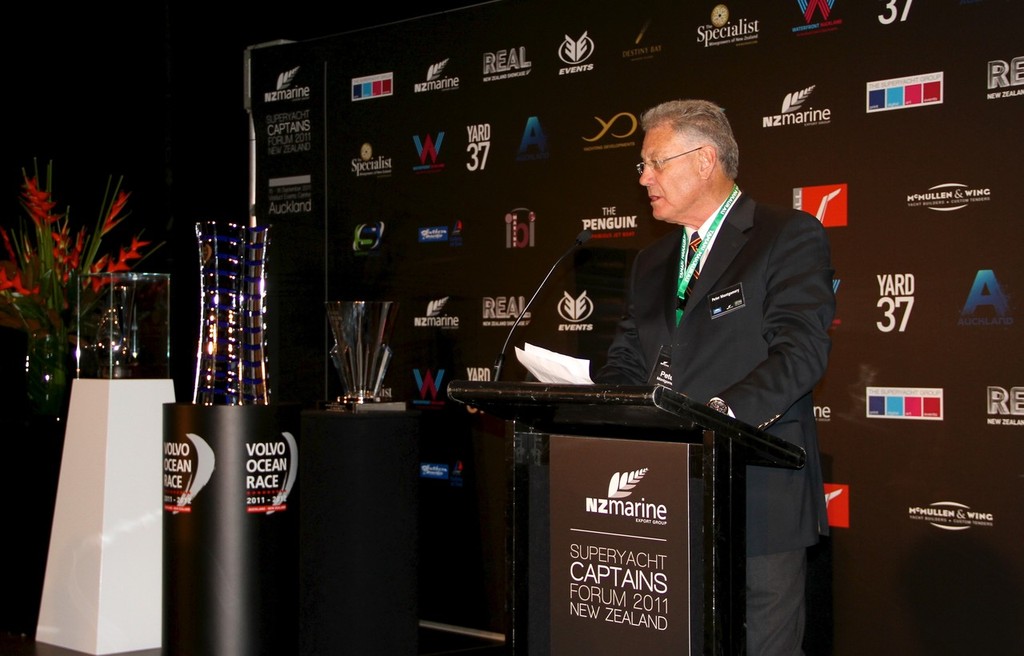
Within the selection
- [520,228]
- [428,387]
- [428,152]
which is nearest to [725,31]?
[520,228]

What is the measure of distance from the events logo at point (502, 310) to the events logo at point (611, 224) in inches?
18.8

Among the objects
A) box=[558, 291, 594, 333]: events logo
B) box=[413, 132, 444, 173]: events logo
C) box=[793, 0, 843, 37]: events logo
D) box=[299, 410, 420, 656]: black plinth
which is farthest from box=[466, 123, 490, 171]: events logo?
box=[299, 410, 420, 656]: black plinth

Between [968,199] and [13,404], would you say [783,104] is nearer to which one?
[968,199]

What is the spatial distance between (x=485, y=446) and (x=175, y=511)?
65.4 inches

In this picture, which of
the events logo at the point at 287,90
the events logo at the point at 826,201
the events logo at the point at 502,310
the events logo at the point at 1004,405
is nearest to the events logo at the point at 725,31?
the events logo at the point at 826,201

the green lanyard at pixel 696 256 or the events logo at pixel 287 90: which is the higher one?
the events logo at pixel 287 90

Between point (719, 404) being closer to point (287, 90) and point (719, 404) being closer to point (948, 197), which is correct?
point (948, 197)

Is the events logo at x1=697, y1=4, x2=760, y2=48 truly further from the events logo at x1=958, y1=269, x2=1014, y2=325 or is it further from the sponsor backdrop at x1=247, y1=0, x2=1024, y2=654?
the events logo at x1=958, y1=269, x2=1014, y2=325

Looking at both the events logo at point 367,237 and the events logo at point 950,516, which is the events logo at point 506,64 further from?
the events logo at point 950,516

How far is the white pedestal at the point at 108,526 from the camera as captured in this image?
386cm

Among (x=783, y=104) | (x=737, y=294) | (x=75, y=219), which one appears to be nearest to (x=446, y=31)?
(x=783, y=104)

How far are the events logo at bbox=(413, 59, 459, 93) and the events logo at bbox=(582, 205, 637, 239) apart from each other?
3.40ft

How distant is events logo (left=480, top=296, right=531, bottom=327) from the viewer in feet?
15.5

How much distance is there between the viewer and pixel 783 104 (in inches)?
156
